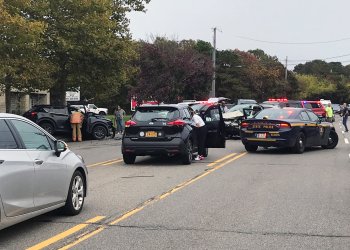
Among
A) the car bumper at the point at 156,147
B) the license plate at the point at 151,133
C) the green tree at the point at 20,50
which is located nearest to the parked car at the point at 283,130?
the car bumper at the point at 156,147

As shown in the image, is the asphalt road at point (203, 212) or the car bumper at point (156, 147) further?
the car bumper at point (156, 147)

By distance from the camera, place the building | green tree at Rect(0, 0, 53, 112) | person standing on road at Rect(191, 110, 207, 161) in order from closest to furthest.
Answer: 1. person standing on road at Rect(191, 110, 207, 161)
2. green tree at Rect(0, 0, 53, 112)
3. the building

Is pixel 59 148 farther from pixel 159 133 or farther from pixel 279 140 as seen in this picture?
pixel 279 140

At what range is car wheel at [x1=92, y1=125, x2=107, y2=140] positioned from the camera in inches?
1007

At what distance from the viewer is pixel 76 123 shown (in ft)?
80.0

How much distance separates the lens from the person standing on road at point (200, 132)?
577 inches

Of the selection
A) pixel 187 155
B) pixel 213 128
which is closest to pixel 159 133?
pixel 187 155

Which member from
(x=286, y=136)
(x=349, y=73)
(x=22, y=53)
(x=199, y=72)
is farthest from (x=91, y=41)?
(x=349, y=73)

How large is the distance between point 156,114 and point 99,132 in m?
12.3

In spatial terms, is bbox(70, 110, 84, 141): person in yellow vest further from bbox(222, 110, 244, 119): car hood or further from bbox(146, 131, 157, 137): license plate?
bbox(146, 131, 157, 137): license plate

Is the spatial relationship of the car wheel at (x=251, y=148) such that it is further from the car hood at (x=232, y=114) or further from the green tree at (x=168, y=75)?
the green tree at (x=168, y=75)

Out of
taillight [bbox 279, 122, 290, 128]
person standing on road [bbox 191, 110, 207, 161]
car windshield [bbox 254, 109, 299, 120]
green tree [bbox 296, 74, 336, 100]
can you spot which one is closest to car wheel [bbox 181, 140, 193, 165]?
person standing on road [bbox 191, 110, 207, 161]

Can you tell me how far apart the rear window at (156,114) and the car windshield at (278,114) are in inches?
176

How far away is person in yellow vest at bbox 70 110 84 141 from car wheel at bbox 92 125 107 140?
738 millimetres
